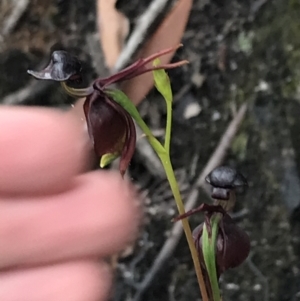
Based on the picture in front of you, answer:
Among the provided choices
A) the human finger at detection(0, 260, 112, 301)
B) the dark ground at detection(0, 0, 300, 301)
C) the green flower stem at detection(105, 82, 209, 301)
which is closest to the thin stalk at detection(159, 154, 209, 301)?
the green flower stem at detection(105, 82, 209, 301)

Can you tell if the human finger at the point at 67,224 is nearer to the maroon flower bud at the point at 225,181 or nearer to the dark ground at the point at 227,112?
the maroon flower bud at the point at 225,181

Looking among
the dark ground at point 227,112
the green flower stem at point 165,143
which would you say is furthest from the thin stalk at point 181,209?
the dark ground at point 227,112

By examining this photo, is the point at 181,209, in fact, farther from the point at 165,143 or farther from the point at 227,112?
the point at 227,112

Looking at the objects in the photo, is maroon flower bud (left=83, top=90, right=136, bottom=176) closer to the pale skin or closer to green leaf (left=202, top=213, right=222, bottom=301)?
the pale skin

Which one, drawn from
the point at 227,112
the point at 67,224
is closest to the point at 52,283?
the point at 67,224

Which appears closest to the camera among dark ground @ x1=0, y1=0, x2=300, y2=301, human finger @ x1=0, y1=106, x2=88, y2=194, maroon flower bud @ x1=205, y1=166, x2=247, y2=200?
human finger @ x1=0, y1=106, x2=88, y2=194

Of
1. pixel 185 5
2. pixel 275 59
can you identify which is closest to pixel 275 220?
pixel 275 59
